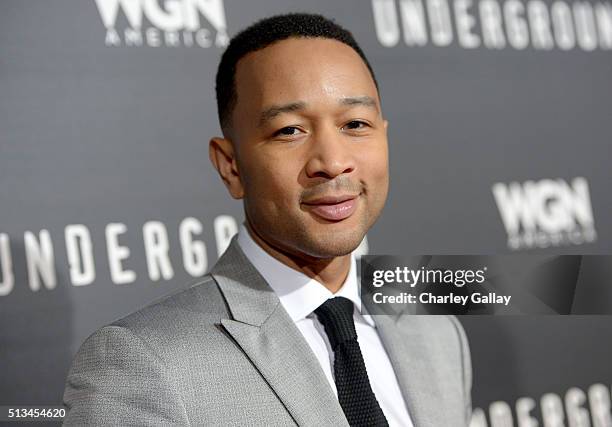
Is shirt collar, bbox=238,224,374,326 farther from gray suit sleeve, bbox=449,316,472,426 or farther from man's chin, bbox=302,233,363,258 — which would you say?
gray suit sleeve, bbox=449,316,472,426

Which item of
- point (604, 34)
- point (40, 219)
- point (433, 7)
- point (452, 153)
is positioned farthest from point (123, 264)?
point (604, 34)

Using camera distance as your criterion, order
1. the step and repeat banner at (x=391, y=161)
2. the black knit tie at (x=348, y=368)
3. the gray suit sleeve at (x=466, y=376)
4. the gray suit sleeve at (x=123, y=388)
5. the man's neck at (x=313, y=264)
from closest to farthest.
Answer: the gray suit sleeve at (x=123, y=388) → the black knit tie at (x=348, y=368) → the man's neck at (x=313, y=264) → the gray suit sleeve at (x=466, y=376) → the step and repeat banner at (x=391, y=161)

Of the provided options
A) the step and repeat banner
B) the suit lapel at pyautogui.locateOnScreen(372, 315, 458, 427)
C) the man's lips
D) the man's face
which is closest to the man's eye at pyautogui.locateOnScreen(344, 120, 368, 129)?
the man's face

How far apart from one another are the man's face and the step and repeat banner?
28.9 inches

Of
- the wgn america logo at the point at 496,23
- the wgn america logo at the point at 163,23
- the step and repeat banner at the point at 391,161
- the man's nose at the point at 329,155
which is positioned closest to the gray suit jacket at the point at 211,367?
the man's nose at the point at 329,155

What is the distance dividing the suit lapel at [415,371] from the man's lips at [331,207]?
10.0 inches

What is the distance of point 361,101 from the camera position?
4.32ft

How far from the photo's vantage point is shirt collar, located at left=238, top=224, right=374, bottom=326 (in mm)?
1345

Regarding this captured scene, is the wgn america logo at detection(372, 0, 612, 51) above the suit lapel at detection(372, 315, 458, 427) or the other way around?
above

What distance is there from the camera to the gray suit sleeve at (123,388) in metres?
1.16

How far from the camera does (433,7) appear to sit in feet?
7.04

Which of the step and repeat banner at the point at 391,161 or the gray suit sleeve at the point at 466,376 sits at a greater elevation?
the step and repeat banner at the point at 391,161

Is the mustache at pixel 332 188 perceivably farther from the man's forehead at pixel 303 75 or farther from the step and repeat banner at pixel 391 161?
the step and repeat banner at pixel 391 161

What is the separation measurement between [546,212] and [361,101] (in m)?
1.00
